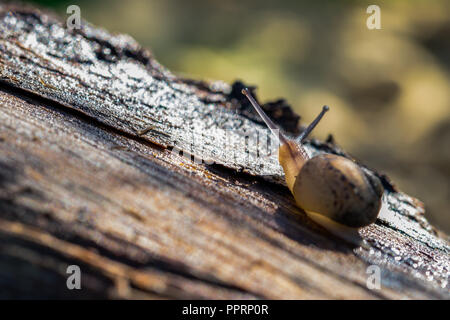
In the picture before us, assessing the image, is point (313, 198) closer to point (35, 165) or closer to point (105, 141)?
point (105, 141)

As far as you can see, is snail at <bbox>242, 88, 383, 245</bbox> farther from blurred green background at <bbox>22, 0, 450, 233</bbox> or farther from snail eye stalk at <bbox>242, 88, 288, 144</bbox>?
blurred green background at <bbox>22, 0, 450, 233</bbox>

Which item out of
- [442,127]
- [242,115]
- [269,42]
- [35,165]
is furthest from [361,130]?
[35,165]

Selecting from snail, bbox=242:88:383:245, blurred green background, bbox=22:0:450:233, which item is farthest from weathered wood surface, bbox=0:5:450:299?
blurred green background, bbox=22:0:450:233

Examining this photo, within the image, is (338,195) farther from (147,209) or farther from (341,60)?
(341,60)

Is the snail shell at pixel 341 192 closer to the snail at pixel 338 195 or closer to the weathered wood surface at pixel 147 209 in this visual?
the snail at pixel 338 195

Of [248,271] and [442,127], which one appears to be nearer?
[248,271]

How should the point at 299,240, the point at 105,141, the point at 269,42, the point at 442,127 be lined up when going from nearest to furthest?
the point at 299,240 → the point at 105,141 → the point at 442,127 → the point at 269,42
